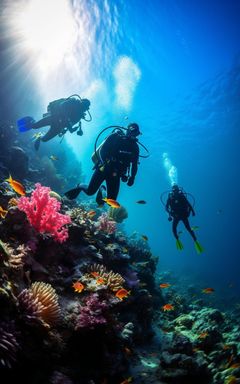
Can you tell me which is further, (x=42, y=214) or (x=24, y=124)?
(x=24, y=124)

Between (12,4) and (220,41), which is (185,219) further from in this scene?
(220,41)

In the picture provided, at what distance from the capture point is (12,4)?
13438 mm

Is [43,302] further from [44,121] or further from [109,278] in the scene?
[44,121]

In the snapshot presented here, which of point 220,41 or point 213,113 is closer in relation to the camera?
point 220,41

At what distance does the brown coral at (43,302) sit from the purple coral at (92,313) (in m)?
0.41

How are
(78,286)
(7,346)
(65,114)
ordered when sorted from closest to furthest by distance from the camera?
(7,346), (78,286), (65,114)

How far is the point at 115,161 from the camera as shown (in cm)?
731

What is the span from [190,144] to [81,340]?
42876mm

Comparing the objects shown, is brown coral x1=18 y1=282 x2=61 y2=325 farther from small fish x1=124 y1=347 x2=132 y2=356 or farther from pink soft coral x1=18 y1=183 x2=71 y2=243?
small fish x1=124 y1=347 x2=132 y2=356

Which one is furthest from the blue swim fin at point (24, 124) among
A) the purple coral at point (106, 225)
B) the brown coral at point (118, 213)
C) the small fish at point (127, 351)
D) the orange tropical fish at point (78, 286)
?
the small fish at point (127, 351)

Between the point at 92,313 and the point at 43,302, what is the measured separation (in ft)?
2.67

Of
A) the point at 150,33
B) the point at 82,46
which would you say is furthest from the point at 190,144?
the point at 82,46

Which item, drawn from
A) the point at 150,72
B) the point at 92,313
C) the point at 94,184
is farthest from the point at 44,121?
the point at 150,72

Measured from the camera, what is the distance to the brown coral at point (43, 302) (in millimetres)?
2889
